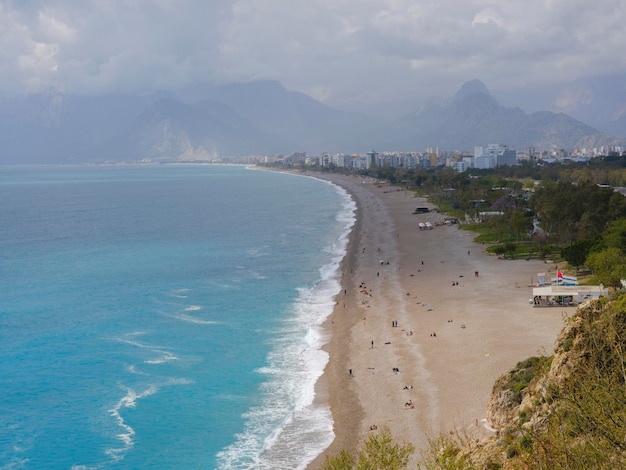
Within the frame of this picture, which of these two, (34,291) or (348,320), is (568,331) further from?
(34,291)

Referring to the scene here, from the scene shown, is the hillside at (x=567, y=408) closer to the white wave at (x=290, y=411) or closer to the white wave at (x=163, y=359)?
the white wave at (x=290, y=411)

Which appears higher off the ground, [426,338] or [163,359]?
[426,338]

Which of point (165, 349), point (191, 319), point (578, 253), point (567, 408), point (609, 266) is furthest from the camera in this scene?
A: point (578, 253)

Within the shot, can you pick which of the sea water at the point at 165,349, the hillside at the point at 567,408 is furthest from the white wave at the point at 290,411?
the hillside at the point at 567,408

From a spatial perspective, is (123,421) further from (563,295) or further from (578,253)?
(578,253)

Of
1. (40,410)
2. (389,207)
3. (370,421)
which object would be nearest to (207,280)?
(40,410)

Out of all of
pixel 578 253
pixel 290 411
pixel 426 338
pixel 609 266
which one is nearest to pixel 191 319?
pixel 426 338
